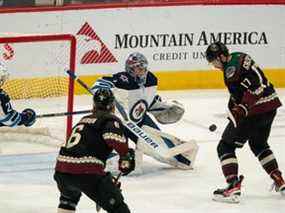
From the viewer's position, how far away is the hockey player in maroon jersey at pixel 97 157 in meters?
4.52

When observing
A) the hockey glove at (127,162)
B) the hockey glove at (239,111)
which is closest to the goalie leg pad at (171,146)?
the hockey glove at (239,111)

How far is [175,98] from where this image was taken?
9656 mm

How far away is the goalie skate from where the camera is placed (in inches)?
229

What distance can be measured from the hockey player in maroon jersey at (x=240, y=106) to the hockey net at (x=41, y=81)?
5.92ft

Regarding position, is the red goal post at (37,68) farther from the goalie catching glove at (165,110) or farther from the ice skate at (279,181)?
the ice skate at (279,181)

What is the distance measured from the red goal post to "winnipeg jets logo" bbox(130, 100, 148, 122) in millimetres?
1338

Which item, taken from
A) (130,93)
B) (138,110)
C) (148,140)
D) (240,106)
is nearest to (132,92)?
(130,93)

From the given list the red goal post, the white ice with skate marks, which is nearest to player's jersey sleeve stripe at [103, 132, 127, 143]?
the white ice with skate marks

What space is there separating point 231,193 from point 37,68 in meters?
3.28

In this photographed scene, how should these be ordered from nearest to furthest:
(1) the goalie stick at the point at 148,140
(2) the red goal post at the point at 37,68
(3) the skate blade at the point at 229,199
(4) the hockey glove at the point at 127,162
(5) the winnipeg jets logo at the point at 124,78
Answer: (4) the hockey glove at the point at 127,162, (3) the skate blade at the point at 229,199, (1) the goalie stick at the point at 148,140, (5) the winnipeg jets logo at the point at 124,78, (2) the red goal post at the point at 37,68

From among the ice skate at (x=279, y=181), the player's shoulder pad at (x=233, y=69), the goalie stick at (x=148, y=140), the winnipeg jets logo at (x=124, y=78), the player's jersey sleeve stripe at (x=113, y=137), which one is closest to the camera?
the player's jersey sleeve stripe at (x=113, y=137)

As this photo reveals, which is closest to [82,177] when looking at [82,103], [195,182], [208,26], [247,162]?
[195,182]

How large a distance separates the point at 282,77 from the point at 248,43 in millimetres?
582

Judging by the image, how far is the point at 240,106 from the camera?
5711mm
